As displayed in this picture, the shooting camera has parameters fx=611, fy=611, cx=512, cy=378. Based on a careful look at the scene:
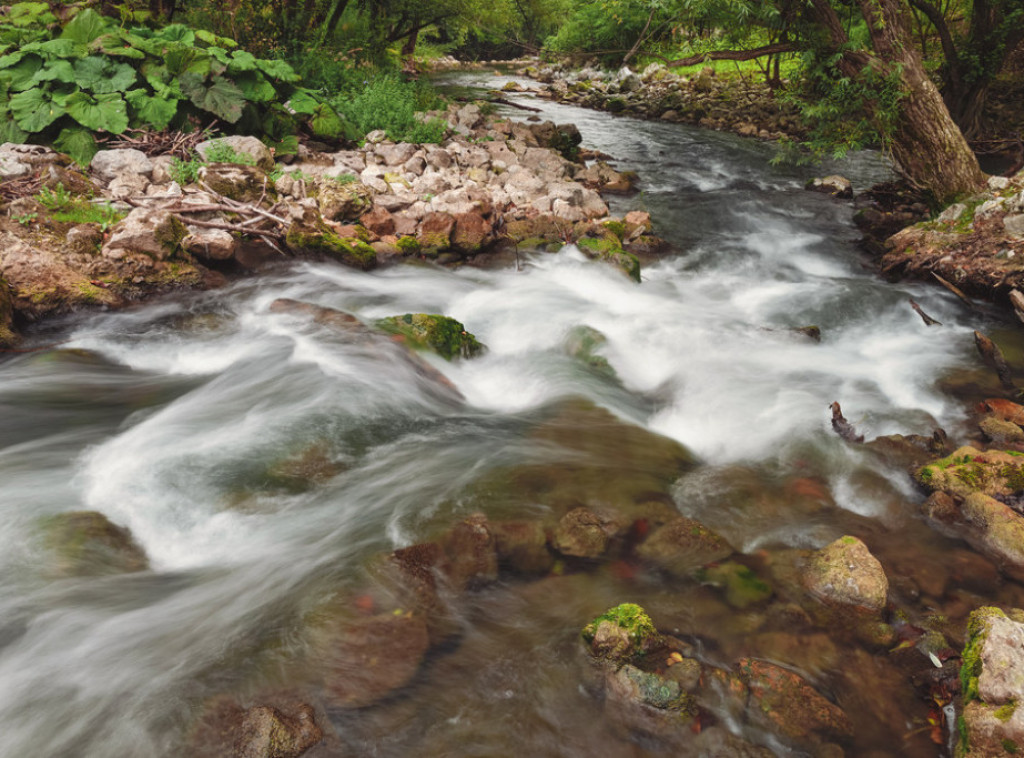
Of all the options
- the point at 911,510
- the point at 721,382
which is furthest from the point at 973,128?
the point at 911,510

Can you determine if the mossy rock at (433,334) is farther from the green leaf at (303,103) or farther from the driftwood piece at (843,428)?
the green leaf at (303,103)

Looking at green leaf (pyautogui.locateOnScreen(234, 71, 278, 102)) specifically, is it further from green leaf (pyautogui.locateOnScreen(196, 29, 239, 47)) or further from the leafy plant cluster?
green leaf (pyautogui.locateOnScreen(196, 29, 239, 47))

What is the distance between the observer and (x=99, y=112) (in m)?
8.33

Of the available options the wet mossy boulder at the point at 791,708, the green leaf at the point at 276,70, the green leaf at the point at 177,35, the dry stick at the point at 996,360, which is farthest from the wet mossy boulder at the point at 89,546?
the green leaf at the point at 177,35

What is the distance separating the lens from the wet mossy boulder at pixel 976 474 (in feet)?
13.1

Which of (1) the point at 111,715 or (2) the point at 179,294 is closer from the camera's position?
(1) the point at 111,715

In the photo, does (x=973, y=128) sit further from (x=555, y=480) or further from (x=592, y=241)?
(x=555, y=480)

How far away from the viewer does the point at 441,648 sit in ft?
9.64

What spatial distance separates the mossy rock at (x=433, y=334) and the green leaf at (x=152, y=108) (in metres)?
5.47

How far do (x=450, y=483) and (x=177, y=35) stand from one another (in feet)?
30.2

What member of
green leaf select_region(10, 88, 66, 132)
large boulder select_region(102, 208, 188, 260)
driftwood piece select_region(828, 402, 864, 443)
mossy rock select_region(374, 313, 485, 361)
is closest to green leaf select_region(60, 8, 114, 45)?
green leaf select_region(10, 88, 66, 132)

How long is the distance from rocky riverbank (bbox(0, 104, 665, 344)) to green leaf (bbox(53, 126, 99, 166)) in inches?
7.2

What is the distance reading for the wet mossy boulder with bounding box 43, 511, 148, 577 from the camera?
3309 mm

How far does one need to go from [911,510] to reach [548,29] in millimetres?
64436
